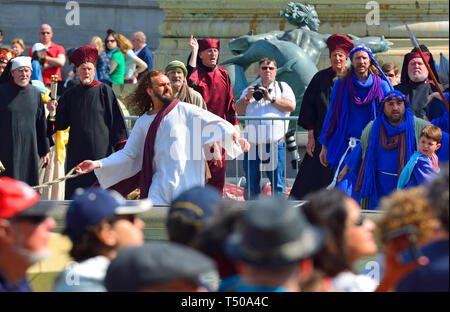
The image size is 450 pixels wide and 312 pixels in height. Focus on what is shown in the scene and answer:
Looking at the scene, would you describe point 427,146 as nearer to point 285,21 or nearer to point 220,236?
point 220,236

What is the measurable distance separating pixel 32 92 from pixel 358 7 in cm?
547

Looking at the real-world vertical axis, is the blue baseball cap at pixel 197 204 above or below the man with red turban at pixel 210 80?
below

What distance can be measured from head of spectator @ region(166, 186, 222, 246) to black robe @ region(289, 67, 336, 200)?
5.61 metres

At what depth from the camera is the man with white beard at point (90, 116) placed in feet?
36.2

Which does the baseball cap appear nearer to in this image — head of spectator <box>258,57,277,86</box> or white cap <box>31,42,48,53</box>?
head of spectator <box>258,57,277,86</box>

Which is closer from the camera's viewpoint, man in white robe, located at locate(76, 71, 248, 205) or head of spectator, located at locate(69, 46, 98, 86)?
man in white robe, located at locate(76, 71, 248, 205)

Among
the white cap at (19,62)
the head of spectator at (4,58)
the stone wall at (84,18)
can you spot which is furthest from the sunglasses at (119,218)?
the stone wall at (84,18)

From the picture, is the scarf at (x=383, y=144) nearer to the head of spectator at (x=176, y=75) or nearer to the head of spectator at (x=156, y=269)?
the head of spectator at (x=176, y=75)

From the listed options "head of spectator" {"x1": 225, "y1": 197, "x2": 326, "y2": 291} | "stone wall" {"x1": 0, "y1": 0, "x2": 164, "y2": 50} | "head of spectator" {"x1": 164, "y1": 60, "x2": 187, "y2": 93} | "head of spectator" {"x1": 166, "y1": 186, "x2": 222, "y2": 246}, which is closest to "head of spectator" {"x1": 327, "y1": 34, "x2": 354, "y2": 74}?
"head of spectator" {"x1": 164, "y1": 60, "x2": 187, "y2": 93}

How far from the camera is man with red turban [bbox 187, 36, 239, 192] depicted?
1120 cm

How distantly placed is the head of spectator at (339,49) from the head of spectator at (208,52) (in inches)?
43.2

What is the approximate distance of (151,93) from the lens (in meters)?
9.11
